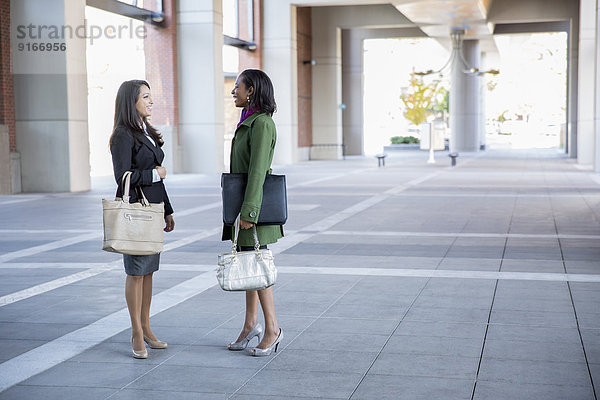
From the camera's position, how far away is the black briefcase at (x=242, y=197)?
500cm

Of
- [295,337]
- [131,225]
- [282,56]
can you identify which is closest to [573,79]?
[282,56]

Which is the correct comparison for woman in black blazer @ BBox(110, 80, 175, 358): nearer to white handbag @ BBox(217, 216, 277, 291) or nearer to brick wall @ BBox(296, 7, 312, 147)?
white handbag @ BBox(217, 216, 277, 291)

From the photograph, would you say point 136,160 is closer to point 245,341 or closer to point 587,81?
point 245,341

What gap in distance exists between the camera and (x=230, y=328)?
5.93 meters

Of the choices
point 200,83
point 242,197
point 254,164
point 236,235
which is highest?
point 200,83

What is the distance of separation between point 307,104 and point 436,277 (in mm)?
30424

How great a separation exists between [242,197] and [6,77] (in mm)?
15334

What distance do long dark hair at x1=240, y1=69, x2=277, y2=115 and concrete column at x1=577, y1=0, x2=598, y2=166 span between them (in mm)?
25901

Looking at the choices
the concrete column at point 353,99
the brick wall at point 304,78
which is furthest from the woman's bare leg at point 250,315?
the concrete column at point 353,99

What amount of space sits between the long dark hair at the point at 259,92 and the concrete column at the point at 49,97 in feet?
47.6

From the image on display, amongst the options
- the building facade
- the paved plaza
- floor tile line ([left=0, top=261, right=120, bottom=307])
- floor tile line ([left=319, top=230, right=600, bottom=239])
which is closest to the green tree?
the building facade

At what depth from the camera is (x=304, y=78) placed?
37.2 meters

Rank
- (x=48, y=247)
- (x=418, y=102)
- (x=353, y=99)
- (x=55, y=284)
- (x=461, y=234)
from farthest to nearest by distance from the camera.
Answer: (x=418, y=102), (x=353, y=99), (x=461, y=234), (x=48, y=247), (x=55, y=284)

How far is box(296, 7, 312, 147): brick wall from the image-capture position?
36469mm
